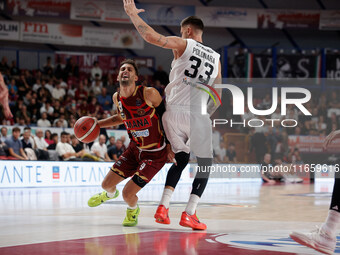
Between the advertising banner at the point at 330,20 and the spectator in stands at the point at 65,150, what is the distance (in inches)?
655

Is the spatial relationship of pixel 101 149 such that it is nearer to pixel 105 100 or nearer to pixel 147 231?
pixel 105 100

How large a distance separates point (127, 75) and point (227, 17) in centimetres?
2183

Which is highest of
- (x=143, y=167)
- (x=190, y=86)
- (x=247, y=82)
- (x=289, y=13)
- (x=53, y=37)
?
(x=289, y=13)

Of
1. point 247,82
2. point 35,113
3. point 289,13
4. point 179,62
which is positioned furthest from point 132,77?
point 289,13

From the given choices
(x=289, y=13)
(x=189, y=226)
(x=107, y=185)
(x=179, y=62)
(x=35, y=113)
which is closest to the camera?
(x=189, y=226)

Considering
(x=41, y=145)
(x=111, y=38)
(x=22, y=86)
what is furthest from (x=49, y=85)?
(x=41, y=145)

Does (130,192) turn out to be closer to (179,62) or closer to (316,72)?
(179,62)

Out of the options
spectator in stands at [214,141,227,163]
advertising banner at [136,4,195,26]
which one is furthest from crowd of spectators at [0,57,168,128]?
spectator in stands at [214,141,227,163]

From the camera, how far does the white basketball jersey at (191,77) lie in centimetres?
596

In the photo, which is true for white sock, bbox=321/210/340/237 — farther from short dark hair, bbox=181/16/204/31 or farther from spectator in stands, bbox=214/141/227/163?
spectator in stands, bbox=214/141/227/163

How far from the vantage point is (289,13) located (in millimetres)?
27734

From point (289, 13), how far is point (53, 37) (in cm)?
1192

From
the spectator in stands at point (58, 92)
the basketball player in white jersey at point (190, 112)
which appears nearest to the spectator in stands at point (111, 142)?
the spectator in stands at point (58, 92)

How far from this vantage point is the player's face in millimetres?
6191
